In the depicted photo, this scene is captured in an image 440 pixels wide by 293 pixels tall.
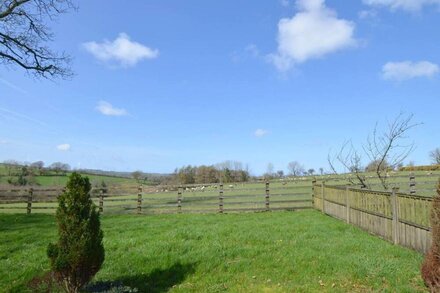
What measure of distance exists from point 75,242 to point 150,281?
197 cm

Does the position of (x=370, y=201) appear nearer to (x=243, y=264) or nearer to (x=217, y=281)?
(x=243, y=264)

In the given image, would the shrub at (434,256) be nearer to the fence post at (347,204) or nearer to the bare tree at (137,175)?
the fence post at (347,204)

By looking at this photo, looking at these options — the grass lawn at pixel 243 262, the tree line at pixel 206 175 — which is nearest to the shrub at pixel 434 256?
the grass lawn at pixel 243 262

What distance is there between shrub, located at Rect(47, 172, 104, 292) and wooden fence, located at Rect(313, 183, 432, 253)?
5.90 meters

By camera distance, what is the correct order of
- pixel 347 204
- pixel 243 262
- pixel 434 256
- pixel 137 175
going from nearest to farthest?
pixel 434 256 → pixel 243 262 → pixel 347 204 → pixel 137 175

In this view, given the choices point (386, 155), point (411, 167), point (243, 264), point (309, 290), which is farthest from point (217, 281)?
point (411, 167)

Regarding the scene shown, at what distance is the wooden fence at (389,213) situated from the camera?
25.5 ft

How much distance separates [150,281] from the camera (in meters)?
7.55

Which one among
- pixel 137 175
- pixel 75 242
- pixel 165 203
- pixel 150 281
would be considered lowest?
pixel 150 281

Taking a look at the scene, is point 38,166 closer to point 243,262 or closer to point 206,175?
point 206,175

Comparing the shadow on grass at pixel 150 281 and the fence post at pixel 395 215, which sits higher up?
the fence post at pixel 395 215

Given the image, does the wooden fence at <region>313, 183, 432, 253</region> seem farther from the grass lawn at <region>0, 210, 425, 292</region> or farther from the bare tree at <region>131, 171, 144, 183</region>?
the bare tree at <region>131, 171, 144, 183</region>

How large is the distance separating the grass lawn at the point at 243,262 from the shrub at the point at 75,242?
0.81m

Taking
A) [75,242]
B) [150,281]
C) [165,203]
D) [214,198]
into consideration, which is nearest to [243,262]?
[150,281]
